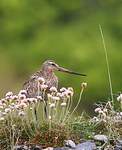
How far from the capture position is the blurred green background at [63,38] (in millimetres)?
32500

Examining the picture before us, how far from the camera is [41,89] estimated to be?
10.1m

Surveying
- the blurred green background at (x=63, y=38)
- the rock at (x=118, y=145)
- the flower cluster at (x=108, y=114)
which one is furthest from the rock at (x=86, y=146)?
the blurred green background at (x=63, y=38)

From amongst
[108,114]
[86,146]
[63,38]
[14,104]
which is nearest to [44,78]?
[108,114]

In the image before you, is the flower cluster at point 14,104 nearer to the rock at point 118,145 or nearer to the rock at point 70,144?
the rock at point 70,144

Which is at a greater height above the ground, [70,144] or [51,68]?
[51,68]

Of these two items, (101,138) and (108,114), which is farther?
(108,114)

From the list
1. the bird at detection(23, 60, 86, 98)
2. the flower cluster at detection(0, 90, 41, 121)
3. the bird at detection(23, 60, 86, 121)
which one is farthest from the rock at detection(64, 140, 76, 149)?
the bird at detection(23, 60, 86, 98)

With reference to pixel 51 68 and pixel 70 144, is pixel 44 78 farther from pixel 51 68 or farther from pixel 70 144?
pixel 70 144

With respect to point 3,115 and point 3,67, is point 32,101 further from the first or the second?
point 3,67

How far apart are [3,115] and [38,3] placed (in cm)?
2706

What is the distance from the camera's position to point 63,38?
3525cm

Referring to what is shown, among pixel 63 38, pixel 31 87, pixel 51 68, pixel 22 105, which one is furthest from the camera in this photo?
pixel 63 38

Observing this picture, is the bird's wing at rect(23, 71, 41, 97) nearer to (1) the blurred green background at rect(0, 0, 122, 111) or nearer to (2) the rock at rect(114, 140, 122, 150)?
(2) the rock at rect(114, 140, 122, 150)

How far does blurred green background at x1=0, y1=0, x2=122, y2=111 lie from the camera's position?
32.5 m
